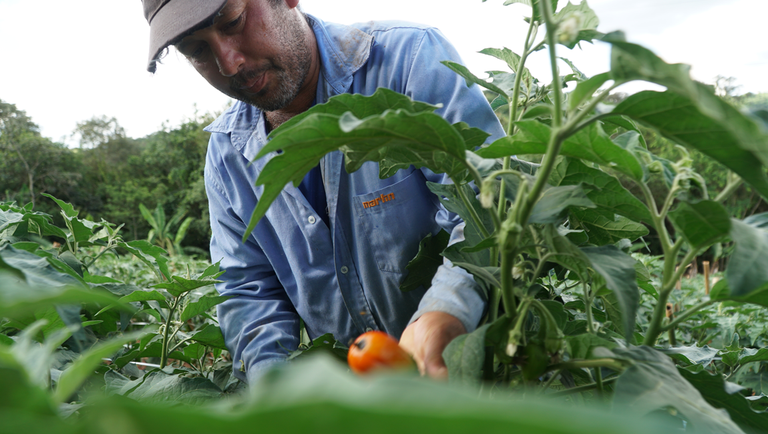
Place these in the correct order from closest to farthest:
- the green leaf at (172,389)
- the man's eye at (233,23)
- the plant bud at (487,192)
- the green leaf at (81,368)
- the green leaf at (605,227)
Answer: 1. the green leaf at (81,368)
2. the plant bud at (487,192)
3. the green leaf at (605,227)
4. the green leaf at (172,389)
5. the man's eye at (233,23)

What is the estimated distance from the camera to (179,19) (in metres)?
1.64

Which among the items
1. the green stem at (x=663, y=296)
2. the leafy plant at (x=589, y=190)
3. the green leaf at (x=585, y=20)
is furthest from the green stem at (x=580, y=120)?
the green leaf at (x=585, y=20)

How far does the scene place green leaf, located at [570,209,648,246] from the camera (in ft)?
2.78

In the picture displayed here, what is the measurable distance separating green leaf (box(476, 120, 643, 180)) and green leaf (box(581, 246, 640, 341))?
5.0 inches

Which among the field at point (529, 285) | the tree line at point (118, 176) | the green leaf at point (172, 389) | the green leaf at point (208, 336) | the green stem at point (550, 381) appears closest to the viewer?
the field at point (529, 285)

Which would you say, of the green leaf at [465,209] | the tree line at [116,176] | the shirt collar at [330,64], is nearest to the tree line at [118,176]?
the tree line at [116,176]

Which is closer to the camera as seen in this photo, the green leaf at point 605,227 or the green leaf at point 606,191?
the green leaf at point 606,191

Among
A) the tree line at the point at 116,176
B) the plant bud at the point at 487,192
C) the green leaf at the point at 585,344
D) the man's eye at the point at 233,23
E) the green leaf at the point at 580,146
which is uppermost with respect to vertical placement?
the man's eye at the point at 233,23

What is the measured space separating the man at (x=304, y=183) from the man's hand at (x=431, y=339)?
0.78m

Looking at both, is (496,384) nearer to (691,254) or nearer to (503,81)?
(691,254)

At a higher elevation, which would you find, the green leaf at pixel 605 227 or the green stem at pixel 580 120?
the green stem at pixel 580 120

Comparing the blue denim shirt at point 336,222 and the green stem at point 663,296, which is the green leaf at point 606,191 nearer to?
the green stem at point 663,296

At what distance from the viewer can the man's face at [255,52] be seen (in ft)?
5.68

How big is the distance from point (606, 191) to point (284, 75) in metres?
1.42
